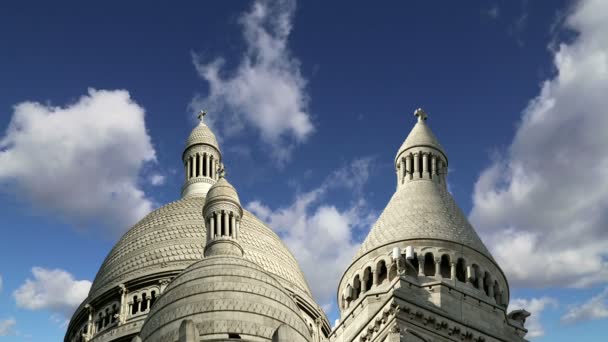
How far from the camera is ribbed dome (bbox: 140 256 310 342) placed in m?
43.2

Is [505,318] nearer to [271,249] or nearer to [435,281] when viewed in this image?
[435,281]

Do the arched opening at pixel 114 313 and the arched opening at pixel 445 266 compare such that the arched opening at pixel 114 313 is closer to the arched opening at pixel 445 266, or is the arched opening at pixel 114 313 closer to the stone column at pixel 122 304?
the stone column at pixel 122 304

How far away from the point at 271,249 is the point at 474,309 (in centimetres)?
2051

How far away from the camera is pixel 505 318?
44.8 meters

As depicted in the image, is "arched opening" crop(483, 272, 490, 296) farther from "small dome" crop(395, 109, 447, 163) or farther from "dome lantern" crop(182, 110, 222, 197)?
"dome lantern" crop(182, 110, 222, 197)

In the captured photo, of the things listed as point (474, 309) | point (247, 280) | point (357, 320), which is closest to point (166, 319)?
point (247, 280)

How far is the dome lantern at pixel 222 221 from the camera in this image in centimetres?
4956

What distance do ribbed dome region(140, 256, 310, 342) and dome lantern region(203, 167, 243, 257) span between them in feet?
8.28

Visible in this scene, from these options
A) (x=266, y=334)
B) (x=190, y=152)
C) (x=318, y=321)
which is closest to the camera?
(x=266, y=334)

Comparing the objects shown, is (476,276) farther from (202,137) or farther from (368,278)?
(202,137)

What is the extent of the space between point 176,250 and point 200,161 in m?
9.55

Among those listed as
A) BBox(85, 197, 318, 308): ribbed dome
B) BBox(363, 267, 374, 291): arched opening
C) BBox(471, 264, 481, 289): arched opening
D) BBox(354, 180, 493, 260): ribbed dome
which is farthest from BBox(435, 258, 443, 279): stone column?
BBox(85, 197, 318, 308): ribbed dome

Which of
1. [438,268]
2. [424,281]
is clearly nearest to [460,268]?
[438,268]

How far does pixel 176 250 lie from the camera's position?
61.5 meters
